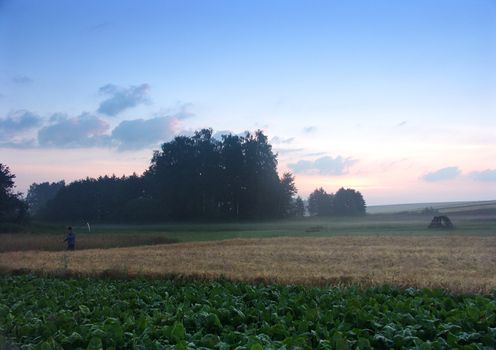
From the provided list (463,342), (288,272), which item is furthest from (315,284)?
(463,342)

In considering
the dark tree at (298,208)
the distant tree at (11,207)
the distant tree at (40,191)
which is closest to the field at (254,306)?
the distant tree at (11,207)

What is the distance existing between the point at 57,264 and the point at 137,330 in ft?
50.5

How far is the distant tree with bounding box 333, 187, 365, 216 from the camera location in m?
106

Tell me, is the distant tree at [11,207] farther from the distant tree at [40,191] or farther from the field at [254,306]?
the distant tree at [40,191]

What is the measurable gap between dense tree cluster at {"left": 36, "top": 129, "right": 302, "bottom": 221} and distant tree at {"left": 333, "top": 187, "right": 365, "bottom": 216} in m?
12.6

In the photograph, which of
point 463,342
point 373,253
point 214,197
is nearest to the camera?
point 463,342

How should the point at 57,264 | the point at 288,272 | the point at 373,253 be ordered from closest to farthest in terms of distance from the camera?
the point at 288,272 < the point at 57,264 < the point at 373,253

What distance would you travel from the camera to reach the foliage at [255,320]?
7875 millimetres

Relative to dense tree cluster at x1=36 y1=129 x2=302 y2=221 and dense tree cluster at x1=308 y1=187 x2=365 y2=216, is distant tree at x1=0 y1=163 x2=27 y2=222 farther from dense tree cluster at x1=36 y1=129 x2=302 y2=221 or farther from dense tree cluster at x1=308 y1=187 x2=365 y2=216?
dense tree cluster at x1=308 y1=187 x2=365 y2=216

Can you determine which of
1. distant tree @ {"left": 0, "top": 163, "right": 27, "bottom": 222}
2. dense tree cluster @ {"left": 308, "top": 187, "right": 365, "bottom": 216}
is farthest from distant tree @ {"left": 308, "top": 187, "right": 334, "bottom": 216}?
distant tree @ {"left": 0, "top": 163, "right": 27, "bottom": 222}

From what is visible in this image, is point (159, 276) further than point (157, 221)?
No

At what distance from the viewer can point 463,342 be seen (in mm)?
7973

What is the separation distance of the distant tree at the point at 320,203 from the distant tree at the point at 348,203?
176cm

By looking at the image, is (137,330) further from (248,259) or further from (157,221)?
(157,221)
